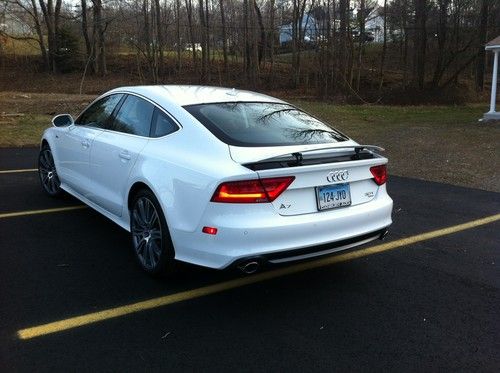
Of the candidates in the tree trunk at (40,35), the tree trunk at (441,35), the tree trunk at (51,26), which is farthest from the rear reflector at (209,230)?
the tree trunk at (40,35)

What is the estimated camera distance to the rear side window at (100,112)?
534 cm

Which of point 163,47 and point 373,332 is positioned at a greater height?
point 163,47

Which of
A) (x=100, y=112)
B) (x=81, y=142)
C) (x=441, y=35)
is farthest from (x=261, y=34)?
(x=81, y=142)

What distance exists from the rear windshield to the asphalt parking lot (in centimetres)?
113

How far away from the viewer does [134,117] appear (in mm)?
4871

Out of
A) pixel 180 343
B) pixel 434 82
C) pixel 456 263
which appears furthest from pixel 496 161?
pixel 434 82

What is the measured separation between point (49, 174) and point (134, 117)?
2.37 m

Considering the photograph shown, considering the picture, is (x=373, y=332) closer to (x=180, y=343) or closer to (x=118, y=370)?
(x=180, y=343)

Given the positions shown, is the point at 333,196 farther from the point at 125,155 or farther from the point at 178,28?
the point at 178,28

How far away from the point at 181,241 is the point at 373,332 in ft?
4.77

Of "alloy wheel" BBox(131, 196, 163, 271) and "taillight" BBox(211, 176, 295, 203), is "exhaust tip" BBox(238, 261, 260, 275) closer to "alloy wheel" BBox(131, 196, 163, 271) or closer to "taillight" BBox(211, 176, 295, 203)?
"taillight" BBox(211, 176, 295, 203)

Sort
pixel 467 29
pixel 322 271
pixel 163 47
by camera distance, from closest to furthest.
A: pixel 322 271 < pixel 467 29 < pixel 163 47

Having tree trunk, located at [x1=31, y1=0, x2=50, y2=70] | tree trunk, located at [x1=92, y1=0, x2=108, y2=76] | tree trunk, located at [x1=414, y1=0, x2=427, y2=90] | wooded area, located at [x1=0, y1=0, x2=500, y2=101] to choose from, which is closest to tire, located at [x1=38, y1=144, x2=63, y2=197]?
wooded area, located at [x1=0, y1=0, x2=500, y2=101]

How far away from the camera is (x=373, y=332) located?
3.47 m
